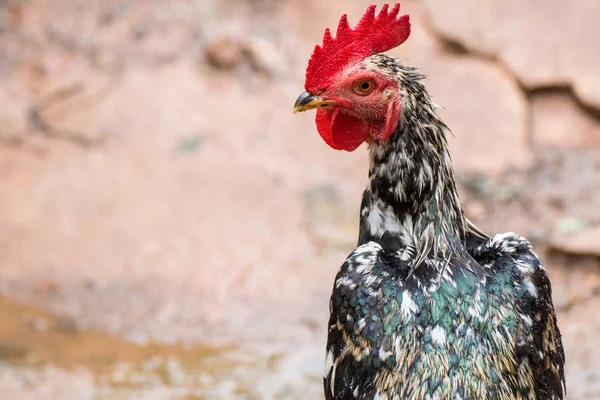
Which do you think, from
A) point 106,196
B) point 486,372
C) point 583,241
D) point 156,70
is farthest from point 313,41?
point 486,372

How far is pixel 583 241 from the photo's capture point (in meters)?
6.53

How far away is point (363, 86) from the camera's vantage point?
3.29 meters

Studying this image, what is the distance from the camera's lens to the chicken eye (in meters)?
3.26

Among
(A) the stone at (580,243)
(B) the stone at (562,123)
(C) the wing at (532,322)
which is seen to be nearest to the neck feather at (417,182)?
(C) the wing at (532,322)

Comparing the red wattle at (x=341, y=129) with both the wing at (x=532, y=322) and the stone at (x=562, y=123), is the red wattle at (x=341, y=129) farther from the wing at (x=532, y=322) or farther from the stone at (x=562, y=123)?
the stone at (x=562, y=123)

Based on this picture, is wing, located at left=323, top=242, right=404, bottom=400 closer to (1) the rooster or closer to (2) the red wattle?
(1) the rooster

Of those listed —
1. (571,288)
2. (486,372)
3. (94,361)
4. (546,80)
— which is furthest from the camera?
(546,80)

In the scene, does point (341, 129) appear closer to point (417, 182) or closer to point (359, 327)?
point (417, 182)

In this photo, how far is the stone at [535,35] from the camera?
27.2ft

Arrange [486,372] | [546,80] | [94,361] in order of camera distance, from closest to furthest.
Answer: [486,372]
[94,361]
[546,80]

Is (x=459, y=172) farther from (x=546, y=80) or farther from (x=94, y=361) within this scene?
(x=94, y=361)

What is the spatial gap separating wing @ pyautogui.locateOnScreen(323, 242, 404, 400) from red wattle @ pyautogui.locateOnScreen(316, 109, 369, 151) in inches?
17.0

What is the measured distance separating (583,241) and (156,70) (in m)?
4.32

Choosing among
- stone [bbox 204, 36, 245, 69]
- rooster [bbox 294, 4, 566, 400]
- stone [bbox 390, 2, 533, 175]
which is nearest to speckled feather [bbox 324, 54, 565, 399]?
rooster [bbox 294, 4, 566, 400]
